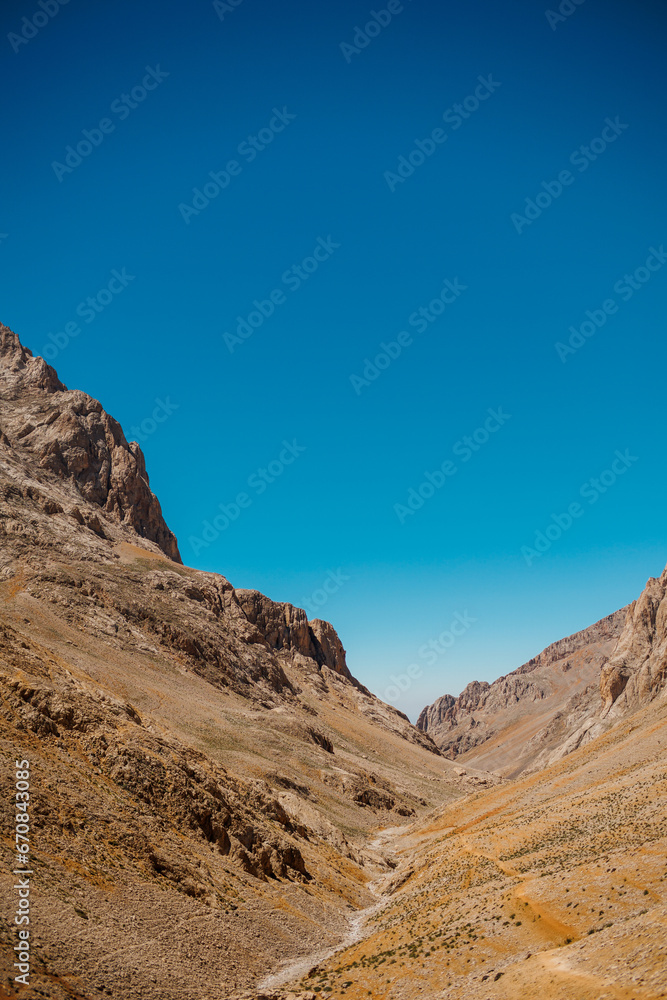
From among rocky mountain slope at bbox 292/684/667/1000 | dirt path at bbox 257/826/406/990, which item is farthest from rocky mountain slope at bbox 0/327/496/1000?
rocky mountain slope at bbox 292/684/667/1000

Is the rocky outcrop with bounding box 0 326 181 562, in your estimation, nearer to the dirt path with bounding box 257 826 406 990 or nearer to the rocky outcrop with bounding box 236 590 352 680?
the rocky outcrop with bounding box 236 590 352 680

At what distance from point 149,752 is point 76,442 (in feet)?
374

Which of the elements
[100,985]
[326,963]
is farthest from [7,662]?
[326,963]

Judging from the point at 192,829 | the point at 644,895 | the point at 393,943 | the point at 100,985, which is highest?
the point at 644,895

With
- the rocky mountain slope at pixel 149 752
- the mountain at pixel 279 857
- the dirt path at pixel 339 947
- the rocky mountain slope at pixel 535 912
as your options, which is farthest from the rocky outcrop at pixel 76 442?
the rocky mountain slope at pixel 535 912

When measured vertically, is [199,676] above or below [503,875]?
below

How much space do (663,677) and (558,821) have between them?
137 ft

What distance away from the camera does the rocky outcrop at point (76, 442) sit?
13375 centimetres

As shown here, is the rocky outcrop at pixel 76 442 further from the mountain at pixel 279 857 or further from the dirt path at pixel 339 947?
the dirt path at pixel 339 947

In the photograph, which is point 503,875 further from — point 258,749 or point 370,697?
point 370,697

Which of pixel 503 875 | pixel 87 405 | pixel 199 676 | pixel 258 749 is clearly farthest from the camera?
pixel 87 405

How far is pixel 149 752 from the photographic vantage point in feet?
119

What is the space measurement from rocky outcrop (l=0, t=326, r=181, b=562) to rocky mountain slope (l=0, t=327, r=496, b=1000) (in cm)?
51

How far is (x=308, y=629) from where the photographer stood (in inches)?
6644
